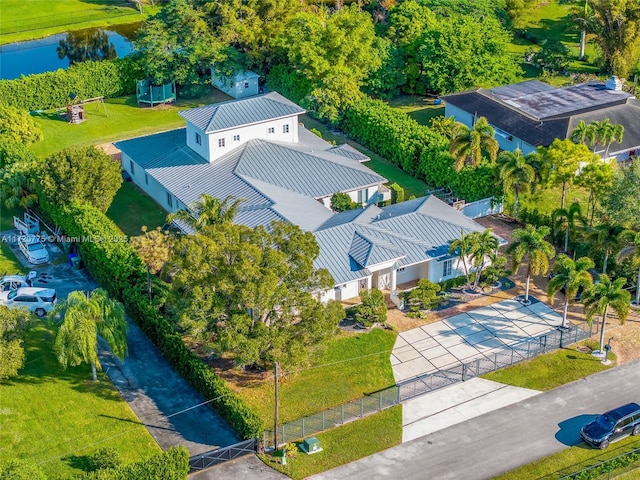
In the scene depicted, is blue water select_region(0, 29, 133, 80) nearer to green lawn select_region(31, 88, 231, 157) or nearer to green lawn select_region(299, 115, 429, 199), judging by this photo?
green lawn select_region(31, 88, 231, 157)

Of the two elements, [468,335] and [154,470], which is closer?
[154,470]

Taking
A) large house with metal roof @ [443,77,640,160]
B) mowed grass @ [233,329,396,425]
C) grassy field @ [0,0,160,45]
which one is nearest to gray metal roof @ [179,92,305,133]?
large house with metal roof @ [443,77,640,160]

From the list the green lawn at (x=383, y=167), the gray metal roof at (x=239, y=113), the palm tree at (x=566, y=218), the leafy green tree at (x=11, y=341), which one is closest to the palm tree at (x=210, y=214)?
the leafy green tree at (x=11, y=341)

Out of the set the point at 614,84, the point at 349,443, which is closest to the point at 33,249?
the point at 349,443

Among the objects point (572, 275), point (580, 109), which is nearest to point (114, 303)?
point (572, 275)

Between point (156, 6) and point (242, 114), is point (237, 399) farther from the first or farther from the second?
point (156, 6)

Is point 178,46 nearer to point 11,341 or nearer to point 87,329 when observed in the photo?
point 11,341

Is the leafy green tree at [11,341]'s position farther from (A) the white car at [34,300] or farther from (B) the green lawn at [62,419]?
(A) the white car at [34,300]
